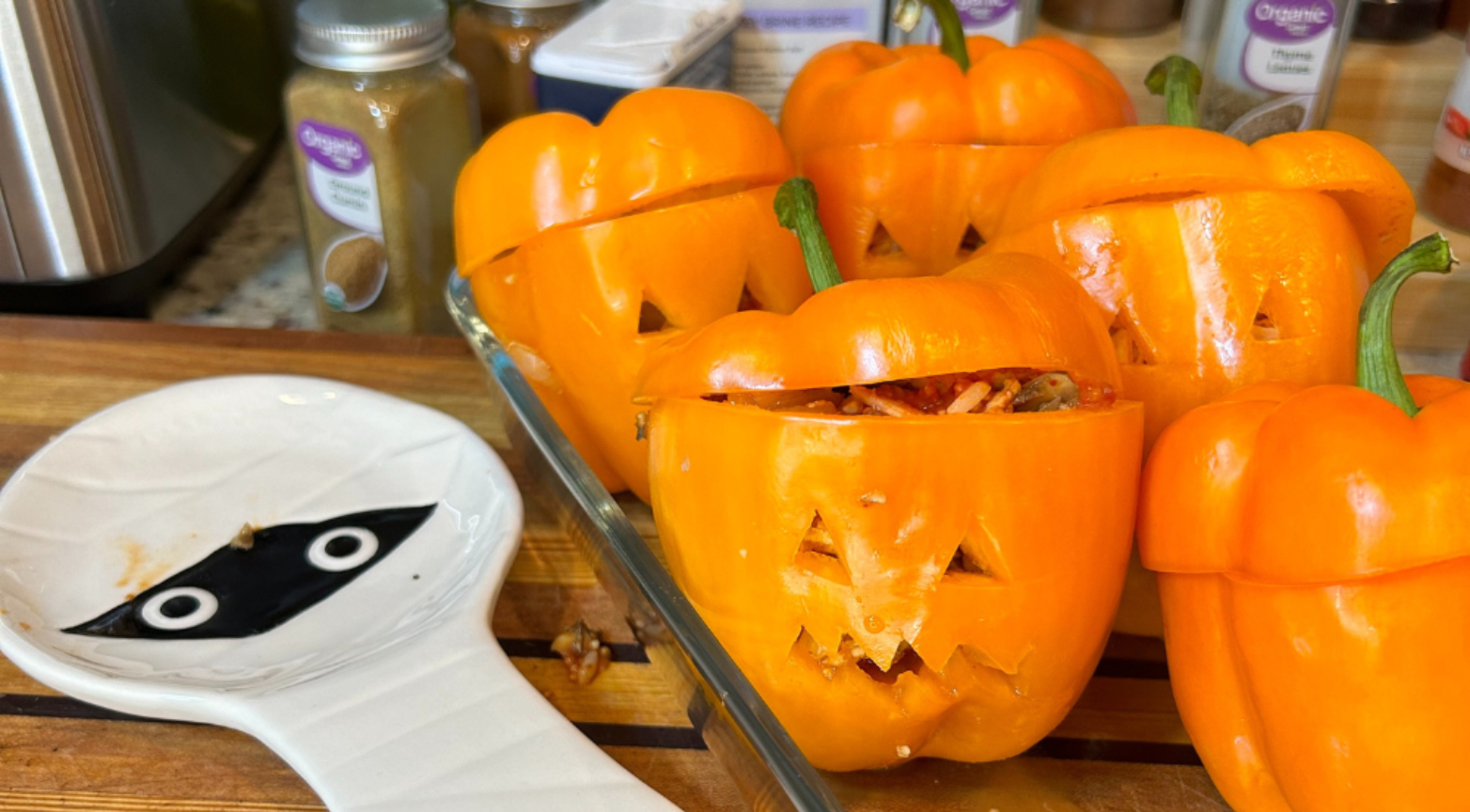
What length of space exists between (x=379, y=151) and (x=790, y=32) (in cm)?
38

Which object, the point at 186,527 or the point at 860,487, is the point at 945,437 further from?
the point at 186,527

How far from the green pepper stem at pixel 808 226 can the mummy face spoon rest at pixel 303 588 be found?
0.23 m

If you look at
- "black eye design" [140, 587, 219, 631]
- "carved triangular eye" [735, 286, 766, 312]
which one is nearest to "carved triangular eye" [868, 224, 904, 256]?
"carved triangular eye" [735, 286, 766, 312]

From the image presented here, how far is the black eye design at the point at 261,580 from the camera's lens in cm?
64

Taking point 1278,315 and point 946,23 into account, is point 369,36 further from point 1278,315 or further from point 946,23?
point 1278,315

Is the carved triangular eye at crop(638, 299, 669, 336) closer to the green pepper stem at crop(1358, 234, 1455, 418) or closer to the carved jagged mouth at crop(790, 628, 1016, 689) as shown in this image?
the carved jagged mouth at crop(790, 628, 1016, 689)

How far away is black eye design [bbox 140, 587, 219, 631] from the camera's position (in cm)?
64

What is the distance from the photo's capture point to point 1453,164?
0.90 metres

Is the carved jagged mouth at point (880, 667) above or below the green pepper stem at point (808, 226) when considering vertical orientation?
below

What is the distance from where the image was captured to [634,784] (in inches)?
20.7

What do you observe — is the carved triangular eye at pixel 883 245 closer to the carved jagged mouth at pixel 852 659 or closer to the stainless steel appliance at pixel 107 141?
the carved jagged mouth at pixel 852 659

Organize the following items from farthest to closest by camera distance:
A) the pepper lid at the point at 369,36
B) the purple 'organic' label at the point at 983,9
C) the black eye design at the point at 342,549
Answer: the purple 'organic' label at the point at 983,9, the pepper lid at the point at 369,36, the black eye design at the point at 342,549

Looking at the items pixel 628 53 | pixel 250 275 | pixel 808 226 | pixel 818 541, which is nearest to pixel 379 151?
pixel 628 53

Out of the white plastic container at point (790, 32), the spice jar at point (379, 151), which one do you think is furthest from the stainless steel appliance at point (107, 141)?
the white plastic container at point (790, 32)
